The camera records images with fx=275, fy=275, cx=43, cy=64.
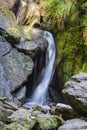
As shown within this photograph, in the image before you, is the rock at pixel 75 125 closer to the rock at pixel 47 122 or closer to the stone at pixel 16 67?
the rock at pixel 47 122

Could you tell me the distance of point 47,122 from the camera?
5312mm

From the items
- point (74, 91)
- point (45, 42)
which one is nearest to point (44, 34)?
point (45, 42)

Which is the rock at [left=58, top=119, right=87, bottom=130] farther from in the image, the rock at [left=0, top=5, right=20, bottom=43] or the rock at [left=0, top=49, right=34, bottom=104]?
the rock at [left=0, top=5, right=20, bottom=43]

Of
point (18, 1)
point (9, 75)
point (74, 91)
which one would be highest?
point (18, 1)

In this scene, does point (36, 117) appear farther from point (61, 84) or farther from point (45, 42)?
point (45, 42)

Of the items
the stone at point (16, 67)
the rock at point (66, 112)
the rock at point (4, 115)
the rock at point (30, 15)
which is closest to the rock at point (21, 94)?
the stone at point (16, 67)

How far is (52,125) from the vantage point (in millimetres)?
5289

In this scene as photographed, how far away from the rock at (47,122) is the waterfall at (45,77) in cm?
486

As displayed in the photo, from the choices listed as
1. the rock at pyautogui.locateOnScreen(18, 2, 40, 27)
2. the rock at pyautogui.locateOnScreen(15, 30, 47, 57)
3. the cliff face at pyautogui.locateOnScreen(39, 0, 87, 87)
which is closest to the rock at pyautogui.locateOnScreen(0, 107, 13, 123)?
the cliff face at pyautogui.locateOnScreen(39, 0, 87, 87)

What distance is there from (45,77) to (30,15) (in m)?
3.65

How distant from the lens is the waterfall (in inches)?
415

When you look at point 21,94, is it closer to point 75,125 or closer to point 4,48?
point 4,48

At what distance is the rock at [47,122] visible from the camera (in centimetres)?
520

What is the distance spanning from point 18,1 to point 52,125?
10313mm
